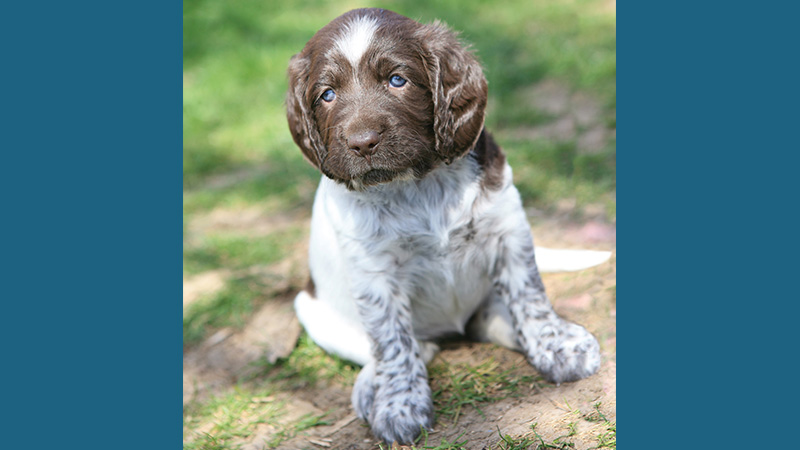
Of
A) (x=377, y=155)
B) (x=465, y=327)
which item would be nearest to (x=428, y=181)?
(x=377, y=155)

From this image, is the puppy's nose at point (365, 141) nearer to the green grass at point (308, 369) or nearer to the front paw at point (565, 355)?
the front paw at point (565, 355)

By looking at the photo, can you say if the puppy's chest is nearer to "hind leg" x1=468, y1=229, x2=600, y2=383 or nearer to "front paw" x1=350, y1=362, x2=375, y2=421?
"hind leg" x1=468, y1=229, x2=600, y2=383

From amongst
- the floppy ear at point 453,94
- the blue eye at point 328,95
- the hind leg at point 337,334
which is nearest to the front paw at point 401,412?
the hind leg at point 337,334

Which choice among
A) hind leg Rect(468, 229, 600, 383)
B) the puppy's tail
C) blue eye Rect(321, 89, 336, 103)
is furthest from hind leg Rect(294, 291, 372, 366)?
blue eye Rect(321, 89, 336, 103)

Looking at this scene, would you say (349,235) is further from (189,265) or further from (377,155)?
(189,265)

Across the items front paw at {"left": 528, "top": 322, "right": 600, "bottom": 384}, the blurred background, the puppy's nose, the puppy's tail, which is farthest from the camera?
the blurred background

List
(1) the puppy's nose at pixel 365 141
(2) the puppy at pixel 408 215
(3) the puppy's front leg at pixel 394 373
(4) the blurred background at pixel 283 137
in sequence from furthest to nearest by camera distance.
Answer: (4) the blurred background at pixel 283 137 → (3) the puppy's front leg at pixel 394 373 → (2) the puppy at pixel 408 215 → (1) the puppy's nose at pixel 365 141

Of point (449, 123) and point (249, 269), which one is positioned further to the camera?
point (249, 269)
